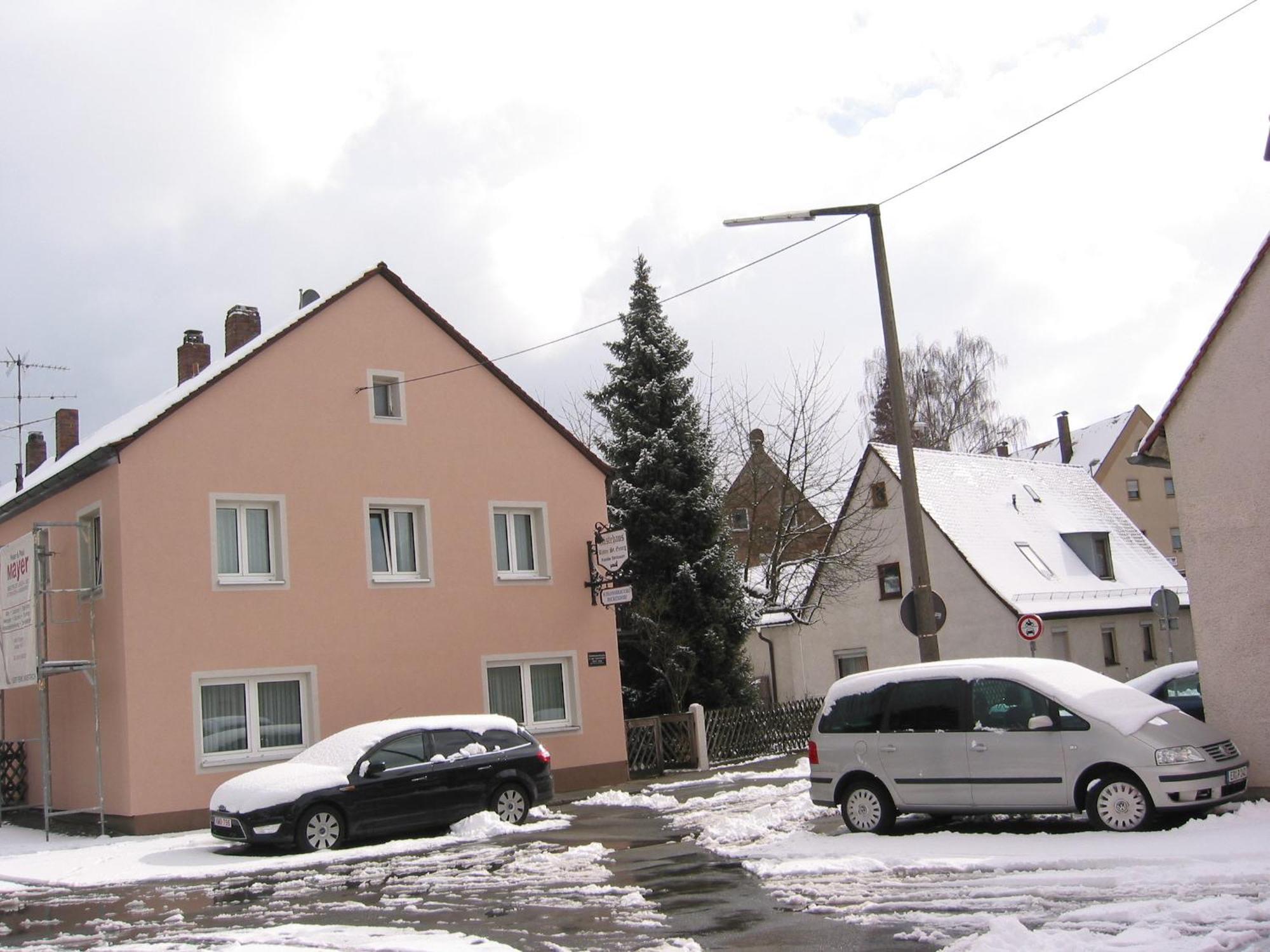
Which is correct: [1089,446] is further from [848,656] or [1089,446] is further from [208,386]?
[208,386]

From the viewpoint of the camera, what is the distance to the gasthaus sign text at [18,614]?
19.7 meters

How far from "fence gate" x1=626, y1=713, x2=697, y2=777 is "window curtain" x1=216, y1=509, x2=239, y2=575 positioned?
8.24 meters

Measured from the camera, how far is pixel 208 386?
20188 millimetres

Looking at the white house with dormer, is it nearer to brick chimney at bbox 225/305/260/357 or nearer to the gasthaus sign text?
brick chimney at bbox 225/305/260/357

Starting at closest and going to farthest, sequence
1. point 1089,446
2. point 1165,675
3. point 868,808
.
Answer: point 868,808
point 1165,675
point 1089,446

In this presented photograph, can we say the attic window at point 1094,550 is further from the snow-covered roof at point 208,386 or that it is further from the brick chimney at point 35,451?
the brick chimney at point 35,451

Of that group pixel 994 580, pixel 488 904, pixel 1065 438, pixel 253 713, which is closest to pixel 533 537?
pixel 253 713

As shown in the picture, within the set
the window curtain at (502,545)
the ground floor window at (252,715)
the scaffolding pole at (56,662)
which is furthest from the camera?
the window curtain at (502,545)

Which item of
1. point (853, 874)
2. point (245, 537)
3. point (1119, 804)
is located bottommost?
point (853, 874)

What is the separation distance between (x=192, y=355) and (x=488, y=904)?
17892 millimetres

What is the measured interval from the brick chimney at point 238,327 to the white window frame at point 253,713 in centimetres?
826

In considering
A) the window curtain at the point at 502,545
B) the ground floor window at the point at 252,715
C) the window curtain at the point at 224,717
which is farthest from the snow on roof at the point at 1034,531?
the window curtain at the point at 224,717

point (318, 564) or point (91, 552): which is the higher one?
point (91, 552)

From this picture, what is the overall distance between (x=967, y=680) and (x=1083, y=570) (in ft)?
91.4
